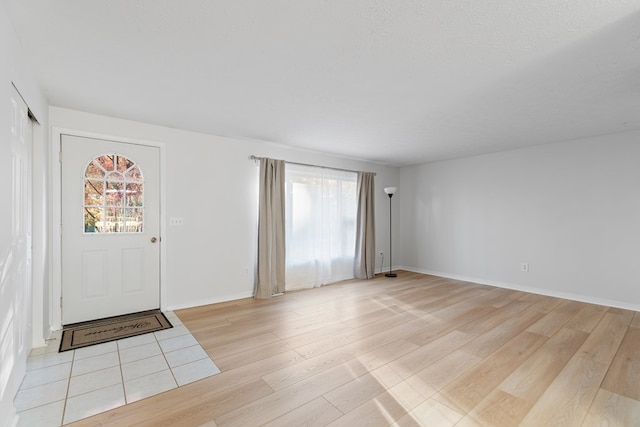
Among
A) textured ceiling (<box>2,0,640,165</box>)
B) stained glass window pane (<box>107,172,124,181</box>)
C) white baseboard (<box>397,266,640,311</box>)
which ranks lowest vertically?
white baseboard (<box>397,266,640,311</box>)

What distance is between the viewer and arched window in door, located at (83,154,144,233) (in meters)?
3.21

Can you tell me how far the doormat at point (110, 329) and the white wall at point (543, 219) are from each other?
4.92 meters

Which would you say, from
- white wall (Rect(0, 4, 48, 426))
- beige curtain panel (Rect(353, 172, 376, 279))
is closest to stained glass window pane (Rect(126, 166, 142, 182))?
white wall (Rect(0, 4, 48, 426))

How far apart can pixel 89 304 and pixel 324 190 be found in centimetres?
353

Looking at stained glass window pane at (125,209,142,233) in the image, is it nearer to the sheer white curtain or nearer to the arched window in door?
the arched window in door

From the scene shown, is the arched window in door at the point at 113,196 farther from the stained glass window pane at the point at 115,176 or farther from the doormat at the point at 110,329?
the doormat at the point at 110,329

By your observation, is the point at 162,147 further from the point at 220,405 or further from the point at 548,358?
the point at 548,358

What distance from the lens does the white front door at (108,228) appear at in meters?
3.10

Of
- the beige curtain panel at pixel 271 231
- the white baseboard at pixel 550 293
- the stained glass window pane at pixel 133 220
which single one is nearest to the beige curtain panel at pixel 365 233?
the white baseboard at pixel 550 293

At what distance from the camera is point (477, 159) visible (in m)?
5.20

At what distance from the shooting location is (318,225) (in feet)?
16.4

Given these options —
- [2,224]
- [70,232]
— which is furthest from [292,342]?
[70,232]

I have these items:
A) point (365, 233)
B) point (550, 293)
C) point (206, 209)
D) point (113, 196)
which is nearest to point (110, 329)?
point (113, 196)

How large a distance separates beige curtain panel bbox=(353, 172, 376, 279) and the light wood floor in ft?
4.97
